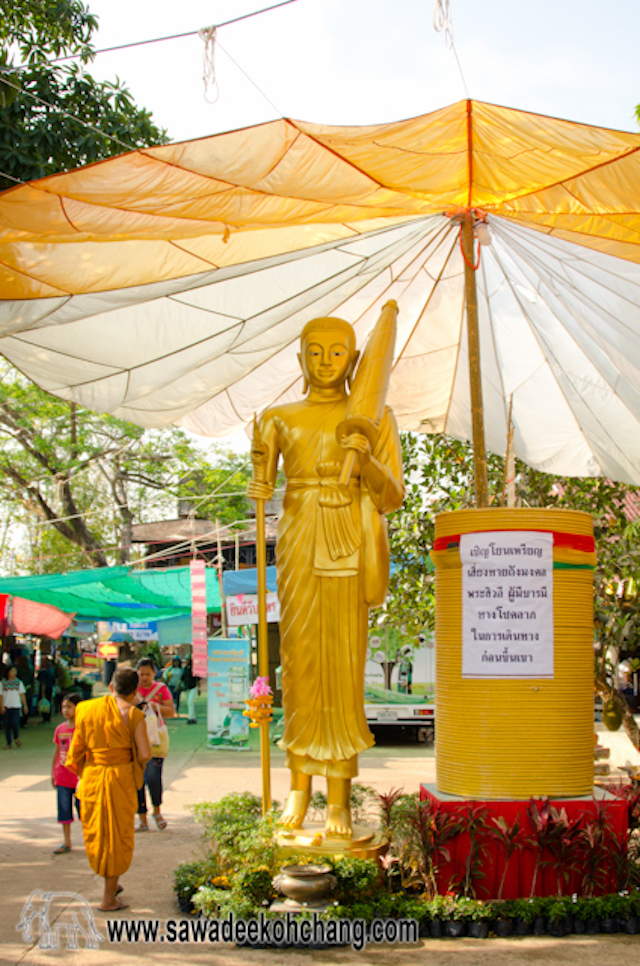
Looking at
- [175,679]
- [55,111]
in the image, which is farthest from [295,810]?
[175,679]

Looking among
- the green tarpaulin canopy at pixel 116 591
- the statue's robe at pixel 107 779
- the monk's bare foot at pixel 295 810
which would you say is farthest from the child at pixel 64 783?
the green tarpaulin canopy at pixel 116 591

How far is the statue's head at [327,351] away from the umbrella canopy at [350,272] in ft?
1.75

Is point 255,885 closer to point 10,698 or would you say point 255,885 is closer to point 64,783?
point 64,783

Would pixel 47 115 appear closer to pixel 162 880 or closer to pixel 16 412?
pixel 162 880

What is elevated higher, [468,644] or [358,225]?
[358,225]

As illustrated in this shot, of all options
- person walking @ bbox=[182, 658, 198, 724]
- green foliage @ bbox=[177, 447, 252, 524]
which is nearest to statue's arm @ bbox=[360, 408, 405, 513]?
person walking @ bbox=[182, 658, 198, 724]

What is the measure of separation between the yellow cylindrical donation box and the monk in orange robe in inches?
71.2

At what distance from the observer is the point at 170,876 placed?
5793 millimetres

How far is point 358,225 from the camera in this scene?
5.25 meters

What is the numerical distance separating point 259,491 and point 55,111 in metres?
4.62

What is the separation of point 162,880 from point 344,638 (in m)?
2.15

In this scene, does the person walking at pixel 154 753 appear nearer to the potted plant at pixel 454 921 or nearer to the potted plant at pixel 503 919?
the potted plant at pixel 454 921

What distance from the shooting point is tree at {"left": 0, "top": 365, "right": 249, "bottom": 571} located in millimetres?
21422

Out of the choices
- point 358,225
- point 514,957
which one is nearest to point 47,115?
point 358,225
